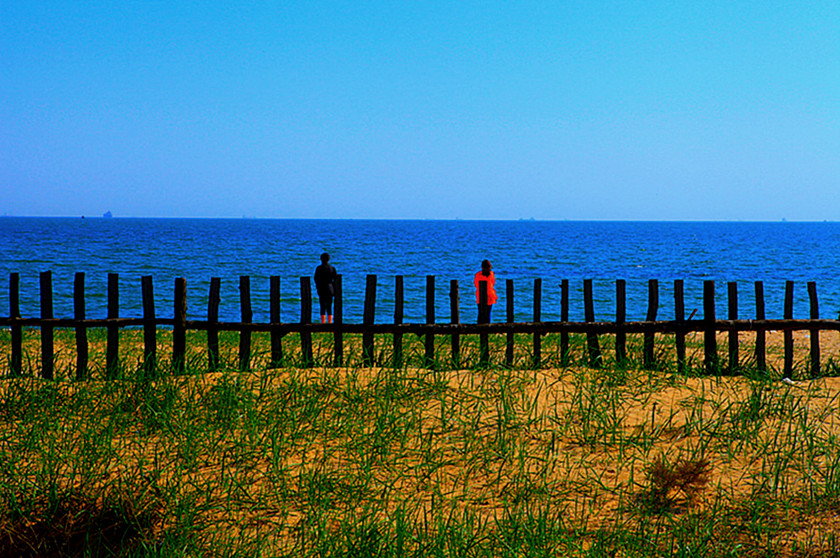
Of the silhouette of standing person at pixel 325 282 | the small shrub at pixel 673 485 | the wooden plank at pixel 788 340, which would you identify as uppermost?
the silhouette of standing person at pixel 325 282

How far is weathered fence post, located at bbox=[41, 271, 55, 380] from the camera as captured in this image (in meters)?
9.59

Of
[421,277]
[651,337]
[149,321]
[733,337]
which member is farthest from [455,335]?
[421,277]

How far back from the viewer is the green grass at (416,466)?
15.9 ft

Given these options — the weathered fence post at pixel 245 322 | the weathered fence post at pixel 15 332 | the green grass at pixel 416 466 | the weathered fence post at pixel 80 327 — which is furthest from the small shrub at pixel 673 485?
the weathered fence post at pixel 15 332

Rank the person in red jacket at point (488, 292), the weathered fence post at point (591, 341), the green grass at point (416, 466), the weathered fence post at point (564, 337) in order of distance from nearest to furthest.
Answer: the green grass at point (416, 466)
the weathered fence post at point (591, 341)
the weathered fence post at point (564, 337)
the person in red jacket at point (488, 292)

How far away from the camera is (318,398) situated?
7.08m

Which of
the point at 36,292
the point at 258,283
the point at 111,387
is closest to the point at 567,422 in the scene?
the point at 111,387

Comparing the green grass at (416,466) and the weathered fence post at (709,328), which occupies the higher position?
the weathered fence post at (709,328)

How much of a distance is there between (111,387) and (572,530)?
497 cm

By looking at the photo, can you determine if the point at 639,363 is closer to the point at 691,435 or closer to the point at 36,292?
the point at 691,435

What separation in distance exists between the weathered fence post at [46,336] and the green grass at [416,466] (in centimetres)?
195

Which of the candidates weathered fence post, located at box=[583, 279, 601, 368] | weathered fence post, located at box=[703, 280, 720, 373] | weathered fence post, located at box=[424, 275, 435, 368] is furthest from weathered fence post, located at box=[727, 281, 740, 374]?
weathered fence post, located at box=[424, 275, 435, 368]

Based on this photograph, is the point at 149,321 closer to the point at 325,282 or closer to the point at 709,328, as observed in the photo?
the point at 325,282

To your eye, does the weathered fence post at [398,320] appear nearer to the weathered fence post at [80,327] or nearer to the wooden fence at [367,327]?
the wooden fence at [367,327]
